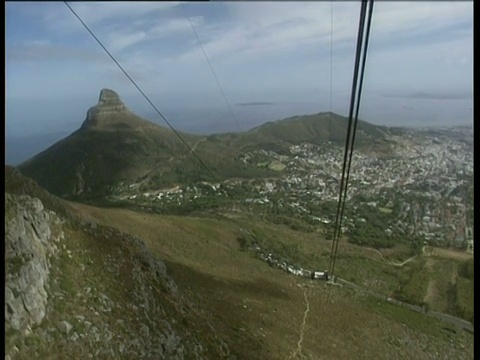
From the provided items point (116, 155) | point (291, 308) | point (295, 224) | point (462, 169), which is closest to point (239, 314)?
point (291, 308)

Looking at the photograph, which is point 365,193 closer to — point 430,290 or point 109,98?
point 430,290

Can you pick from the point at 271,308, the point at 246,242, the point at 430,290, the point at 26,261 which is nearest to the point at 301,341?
the point at 271,308

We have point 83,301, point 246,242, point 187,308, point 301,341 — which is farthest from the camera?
point 246,242

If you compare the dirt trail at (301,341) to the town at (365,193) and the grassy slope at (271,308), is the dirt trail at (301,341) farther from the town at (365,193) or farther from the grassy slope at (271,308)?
the town at (365,193)

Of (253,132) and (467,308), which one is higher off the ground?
(253,132)

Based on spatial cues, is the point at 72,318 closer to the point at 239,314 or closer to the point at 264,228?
the point at 239,314

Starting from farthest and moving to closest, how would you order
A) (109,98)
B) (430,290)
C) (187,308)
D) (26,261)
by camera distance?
(109,98) → (430,290) → (187,308) → (26,261)
